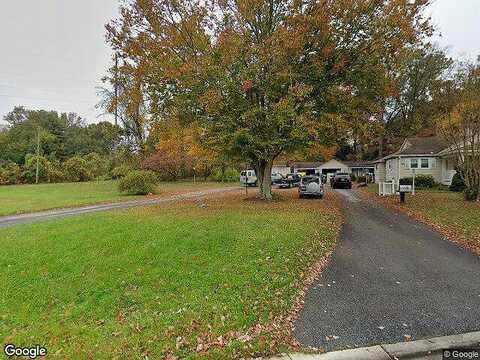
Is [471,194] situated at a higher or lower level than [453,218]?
higher

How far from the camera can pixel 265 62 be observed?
13.3m

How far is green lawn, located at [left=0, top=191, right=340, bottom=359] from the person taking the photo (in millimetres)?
4145

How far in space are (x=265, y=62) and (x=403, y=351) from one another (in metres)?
11.8

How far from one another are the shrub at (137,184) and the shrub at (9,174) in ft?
89.2

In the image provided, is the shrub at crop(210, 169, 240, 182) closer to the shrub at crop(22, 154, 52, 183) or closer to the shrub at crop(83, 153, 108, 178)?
the shrub at crop(83, 153, 108, 178)

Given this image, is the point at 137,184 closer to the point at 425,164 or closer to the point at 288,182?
the point at 288,182

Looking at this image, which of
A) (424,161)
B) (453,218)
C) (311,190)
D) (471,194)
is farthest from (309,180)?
(424,161)

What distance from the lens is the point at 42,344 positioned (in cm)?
420

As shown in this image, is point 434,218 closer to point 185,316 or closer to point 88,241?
point 185,316

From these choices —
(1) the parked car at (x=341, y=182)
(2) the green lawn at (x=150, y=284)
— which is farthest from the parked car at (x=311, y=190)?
(1) the parked car at (x=341, y=182)

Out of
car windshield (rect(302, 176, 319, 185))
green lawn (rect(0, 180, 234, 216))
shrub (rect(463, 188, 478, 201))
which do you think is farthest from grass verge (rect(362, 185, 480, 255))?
green lawn (rect(0, 180, 234, 216))

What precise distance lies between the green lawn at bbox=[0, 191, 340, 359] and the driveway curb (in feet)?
2.33

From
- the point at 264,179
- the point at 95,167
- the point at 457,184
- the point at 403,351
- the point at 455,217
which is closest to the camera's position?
the point at 403,351

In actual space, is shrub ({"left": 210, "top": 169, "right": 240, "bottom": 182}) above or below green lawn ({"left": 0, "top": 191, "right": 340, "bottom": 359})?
above
